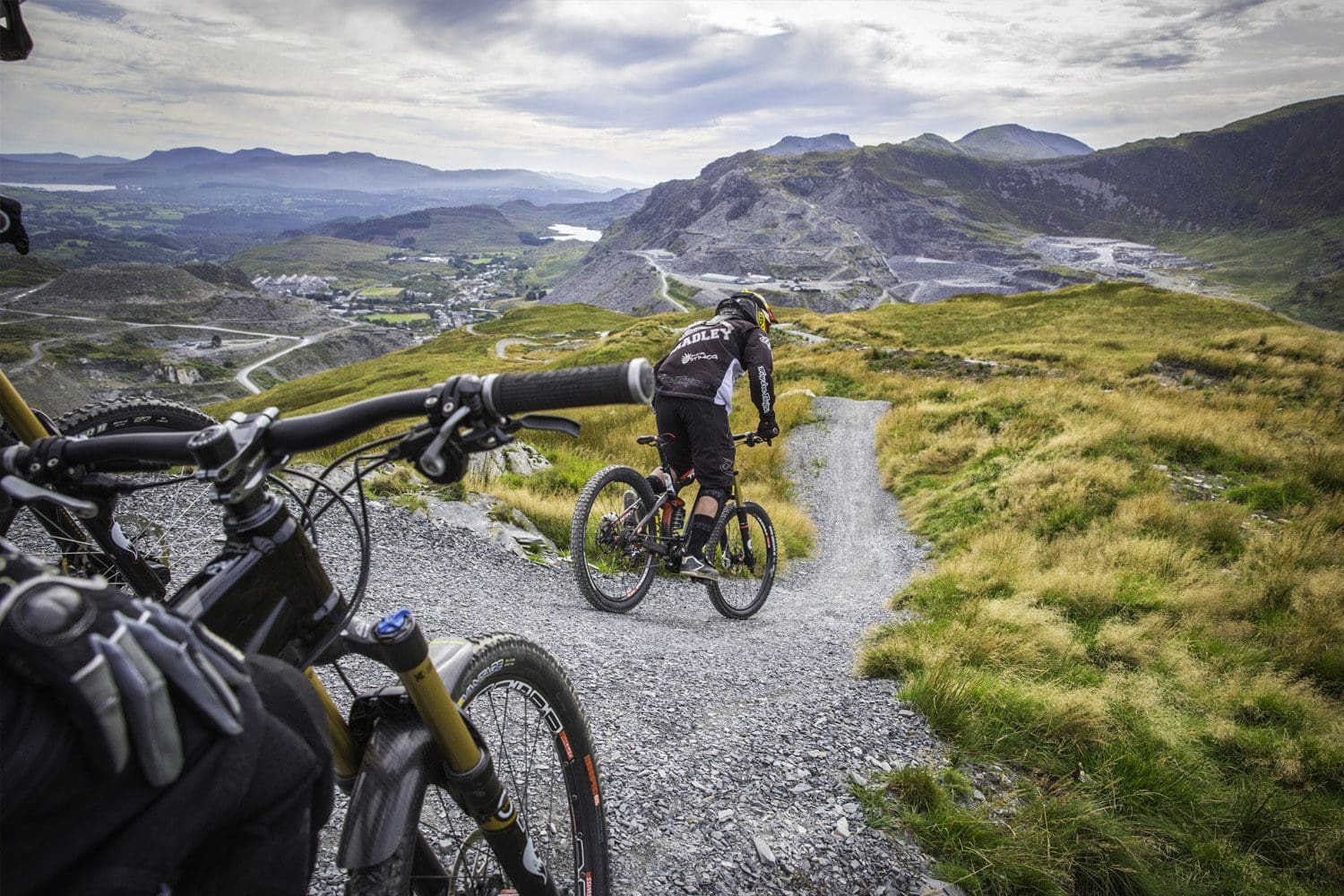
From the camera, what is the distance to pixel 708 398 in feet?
24.1

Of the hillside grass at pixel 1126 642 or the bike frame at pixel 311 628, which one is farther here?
the hillside grass at pixel 1126 642

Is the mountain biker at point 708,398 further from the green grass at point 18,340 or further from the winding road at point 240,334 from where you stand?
the green grass at point 18,340

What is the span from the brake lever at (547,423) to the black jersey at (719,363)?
18.0ft

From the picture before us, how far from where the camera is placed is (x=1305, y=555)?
323 inches

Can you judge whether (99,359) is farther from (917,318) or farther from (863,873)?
(863,873)

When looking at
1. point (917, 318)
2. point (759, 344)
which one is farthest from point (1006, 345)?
point (759, 344)

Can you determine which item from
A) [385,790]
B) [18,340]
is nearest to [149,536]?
[385,790]

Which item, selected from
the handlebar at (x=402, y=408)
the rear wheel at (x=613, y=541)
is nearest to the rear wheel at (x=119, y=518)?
the handlebar at (x=402, y=408)

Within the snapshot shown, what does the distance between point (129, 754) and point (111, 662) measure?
17 cm

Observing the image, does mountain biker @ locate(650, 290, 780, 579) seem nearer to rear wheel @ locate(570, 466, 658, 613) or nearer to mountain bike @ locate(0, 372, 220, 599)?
rear wheel @ locate(570, 466, 658, 613)

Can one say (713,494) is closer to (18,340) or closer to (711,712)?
(711,712)

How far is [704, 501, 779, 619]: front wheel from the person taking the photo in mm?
8055

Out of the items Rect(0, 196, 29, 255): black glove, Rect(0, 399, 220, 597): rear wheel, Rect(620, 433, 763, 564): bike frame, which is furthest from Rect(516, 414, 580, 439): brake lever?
Rect(620, 433, 763, 564): bike frame

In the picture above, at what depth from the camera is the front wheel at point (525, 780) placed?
2.49m
